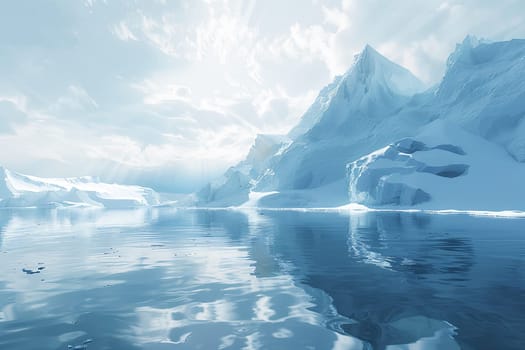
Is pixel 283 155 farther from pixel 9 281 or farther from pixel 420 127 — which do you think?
pixel 9 281

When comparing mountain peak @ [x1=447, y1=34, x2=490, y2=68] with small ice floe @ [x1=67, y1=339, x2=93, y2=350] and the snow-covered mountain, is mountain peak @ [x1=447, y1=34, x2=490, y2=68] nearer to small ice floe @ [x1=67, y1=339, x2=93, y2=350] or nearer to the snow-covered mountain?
the snow-covered mountain

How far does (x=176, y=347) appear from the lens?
7.59m

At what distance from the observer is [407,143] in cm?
7656

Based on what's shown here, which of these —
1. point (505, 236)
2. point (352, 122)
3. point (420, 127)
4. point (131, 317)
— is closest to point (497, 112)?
point (420, 127)

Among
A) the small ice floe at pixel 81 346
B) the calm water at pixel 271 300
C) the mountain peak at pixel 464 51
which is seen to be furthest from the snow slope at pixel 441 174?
the small ice floe at pixel 81 346

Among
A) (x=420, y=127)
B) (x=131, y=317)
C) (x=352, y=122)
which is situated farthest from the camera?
(x=352, y=122)

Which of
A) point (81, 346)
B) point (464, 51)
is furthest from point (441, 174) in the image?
point (81, 346)

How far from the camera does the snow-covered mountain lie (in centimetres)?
6900

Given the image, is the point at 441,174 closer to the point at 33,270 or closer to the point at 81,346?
the point at 33,270

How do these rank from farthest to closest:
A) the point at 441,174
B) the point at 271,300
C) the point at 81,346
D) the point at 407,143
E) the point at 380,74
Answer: the point at 380,74, the point at 407,143, the point at 441,174, the point at 271,300, the point at 81,346

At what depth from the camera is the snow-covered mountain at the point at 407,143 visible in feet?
226

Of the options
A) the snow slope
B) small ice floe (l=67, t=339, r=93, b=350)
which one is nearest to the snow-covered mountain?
the snow slope

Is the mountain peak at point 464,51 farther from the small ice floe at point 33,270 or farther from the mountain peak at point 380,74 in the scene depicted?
the small ice floe at point 33,270

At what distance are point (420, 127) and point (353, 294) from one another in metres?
92.8
